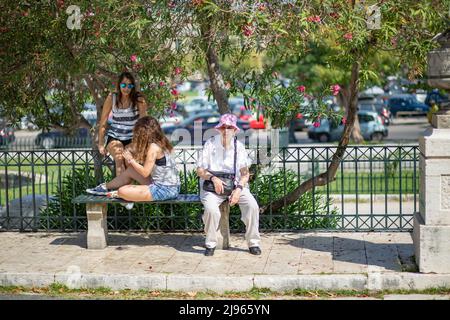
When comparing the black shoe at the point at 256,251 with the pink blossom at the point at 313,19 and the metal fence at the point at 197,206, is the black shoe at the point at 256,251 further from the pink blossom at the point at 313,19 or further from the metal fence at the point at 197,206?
the pink blossom at the point at 313,19

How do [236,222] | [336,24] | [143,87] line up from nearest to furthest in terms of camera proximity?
[336,24], [236,222], [143,87]

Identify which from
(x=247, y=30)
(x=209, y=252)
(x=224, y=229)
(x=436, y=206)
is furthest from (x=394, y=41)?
(x=209, y=252)

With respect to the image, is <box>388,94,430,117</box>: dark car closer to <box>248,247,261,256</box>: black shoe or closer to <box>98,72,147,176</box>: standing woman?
<box>98,72,147,176</box>: standing woman

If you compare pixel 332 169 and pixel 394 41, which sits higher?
pixel 394 41

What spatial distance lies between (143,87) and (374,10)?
13.7ft

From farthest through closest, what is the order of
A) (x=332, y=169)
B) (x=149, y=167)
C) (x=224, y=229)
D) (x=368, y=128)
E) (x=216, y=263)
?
(x=368, y=128) → (x=332, y=169) → (x=224, y=229) → (x=149, y=167) → (x=216, y=263)

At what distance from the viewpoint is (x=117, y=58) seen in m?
11.6

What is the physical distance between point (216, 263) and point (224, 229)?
818mm

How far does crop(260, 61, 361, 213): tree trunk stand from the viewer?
1115 cm

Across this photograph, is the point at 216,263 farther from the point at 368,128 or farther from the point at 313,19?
the point at 368,128

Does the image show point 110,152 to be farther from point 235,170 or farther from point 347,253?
point 347,253

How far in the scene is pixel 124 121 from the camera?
10.6 m

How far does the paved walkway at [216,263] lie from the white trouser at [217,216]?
207 mm
